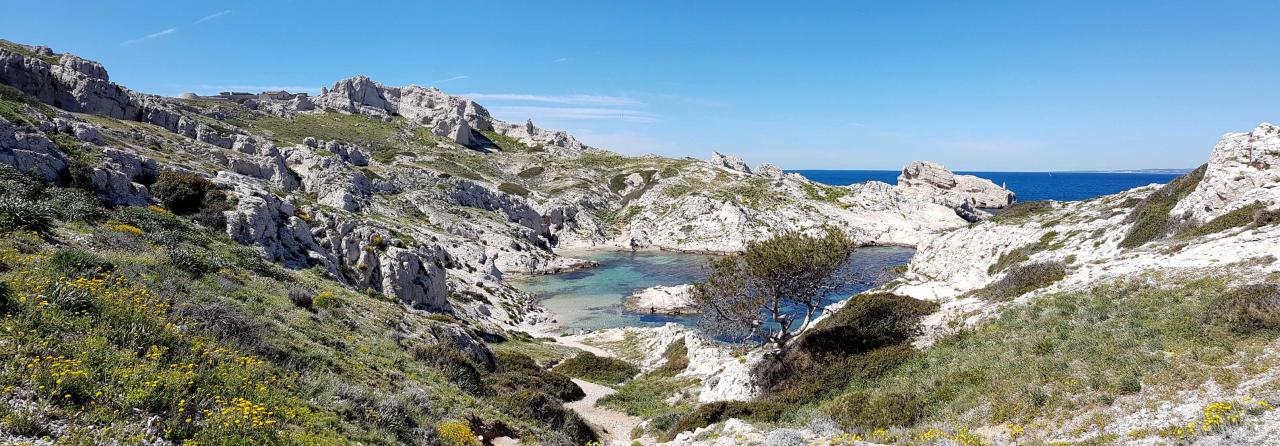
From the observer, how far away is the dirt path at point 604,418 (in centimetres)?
1891

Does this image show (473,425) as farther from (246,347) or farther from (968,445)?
(968,445)

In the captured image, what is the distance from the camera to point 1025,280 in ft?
76.8

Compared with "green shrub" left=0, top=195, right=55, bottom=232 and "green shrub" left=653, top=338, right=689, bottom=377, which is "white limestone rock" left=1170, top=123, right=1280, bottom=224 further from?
"green shrub" left=0, top=195, right=55, bottom=232

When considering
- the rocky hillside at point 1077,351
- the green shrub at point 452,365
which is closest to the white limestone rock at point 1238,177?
the rocky hillside at point 1077,351

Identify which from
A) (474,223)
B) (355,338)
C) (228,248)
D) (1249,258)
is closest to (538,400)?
(355,338)

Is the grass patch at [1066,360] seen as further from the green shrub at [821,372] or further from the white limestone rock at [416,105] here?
the white limestone rock at [416,105]

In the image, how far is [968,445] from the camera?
9.34 meters

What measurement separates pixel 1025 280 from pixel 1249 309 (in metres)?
12.2

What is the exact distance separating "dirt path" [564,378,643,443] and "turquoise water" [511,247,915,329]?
23352mm

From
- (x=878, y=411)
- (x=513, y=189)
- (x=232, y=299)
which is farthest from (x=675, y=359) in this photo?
(x=513, y=189)

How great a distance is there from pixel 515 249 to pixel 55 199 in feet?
183

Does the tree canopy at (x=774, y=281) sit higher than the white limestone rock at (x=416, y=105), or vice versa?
the white limestone rock at (x=416, y=105)

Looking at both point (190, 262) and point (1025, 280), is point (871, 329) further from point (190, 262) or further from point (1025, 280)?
point (190, 262)

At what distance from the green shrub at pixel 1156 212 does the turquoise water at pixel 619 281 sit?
15275 mm
